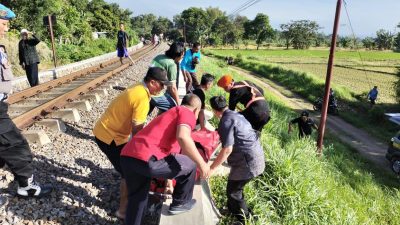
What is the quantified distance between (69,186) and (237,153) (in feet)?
7.02

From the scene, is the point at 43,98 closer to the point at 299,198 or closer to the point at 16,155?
the point at 16,155

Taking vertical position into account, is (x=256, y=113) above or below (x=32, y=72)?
above

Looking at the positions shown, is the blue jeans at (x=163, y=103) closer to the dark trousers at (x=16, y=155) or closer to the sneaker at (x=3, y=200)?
the dark trousers at (x=16, y=155)

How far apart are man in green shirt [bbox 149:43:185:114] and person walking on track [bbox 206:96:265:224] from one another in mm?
1284

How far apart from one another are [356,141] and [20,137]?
593 inches

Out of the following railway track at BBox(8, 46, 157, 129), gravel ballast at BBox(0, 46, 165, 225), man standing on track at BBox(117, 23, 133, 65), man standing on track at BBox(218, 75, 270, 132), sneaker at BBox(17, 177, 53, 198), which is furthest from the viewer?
man standing on track at BBox(117, 23, 133, 65)

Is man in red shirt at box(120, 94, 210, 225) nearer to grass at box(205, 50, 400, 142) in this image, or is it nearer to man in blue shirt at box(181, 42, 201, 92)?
man in blue shirt at box(181, 42, 201, 92)

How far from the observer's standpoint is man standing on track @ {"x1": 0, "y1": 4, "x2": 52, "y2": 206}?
364 cm

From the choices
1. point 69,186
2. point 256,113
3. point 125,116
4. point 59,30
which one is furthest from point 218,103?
point 59,30

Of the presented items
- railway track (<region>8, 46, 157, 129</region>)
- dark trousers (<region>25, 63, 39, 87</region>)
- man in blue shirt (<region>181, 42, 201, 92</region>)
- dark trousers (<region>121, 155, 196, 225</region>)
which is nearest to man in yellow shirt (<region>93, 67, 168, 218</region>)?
dark trousers (<region>121, 155, 196, 225</region>)

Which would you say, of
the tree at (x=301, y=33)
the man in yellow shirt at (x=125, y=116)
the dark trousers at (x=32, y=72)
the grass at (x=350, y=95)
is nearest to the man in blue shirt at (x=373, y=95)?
the grass at (x=350, y=95)

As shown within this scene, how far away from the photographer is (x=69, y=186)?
4.37 meters

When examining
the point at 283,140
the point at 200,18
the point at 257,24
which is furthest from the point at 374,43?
the point at 283,140

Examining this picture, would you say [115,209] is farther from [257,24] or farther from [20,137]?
[257,24]
